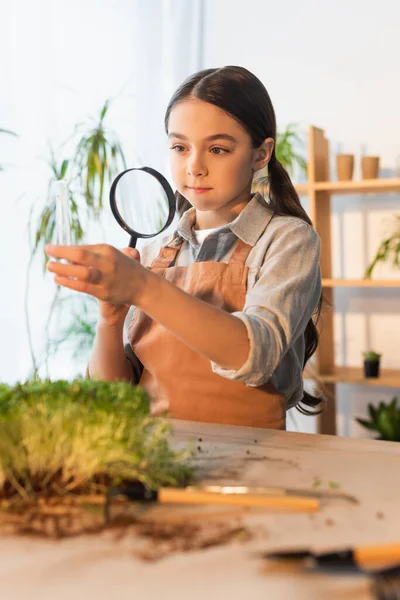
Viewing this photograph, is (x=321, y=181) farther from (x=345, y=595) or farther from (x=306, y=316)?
(x=345, y=595)

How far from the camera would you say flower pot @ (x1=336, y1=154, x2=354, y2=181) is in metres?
3.41

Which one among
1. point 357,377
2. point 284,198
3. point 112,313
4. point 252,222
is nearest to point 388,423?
point 357,377

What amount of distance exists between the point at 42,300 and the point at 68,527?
101 inches

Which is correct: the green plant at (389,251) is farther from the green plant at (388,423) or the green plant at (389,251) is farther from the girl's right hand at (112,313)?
the girl's right hand at (112,313)

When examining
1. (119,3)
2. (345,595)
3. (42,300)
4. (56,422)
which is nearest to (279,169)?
(56,422)

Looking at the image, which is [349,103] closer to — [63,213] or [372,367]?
[372,367]

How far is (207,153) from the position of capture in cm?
151

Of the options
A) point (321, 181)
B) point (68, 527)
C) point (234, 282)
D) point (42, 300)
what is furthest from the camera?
point (321, 181)

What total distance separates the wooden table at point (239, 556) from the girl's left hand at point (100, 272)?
0.25 m

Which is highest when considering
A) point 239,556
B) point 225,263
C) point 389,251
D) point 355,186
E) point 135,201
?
point 355,186

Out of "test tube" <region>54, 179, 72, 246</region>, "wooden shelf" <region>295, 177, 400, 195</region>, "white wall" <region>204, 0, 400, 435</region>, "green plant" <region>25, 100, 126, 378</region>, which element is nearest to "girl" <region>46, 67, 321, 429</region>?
"test tube" <region>54, 179, 72, 246</region>

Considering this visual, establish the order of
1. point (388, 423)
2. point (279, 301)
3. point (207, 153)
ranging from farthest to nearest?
point (388, 423)
point (207, 153)
point (279, 301)

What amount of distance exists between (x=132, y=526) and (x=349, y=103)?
3.24 m

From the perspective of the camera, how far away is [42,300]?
10.8 ft
